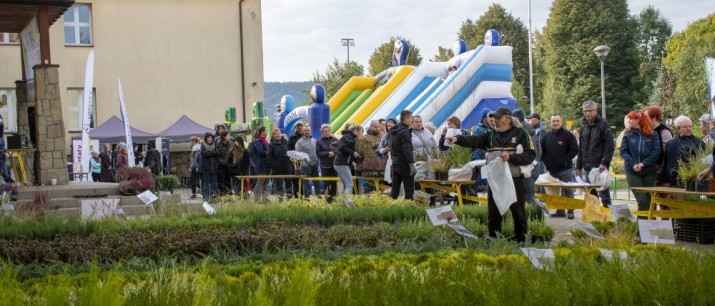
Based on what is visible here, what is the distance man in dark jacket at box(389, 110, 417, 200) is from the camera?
15.6 metres

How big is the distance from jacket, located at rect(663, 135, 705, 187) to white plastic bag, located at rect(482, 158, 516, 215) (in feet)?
8.86

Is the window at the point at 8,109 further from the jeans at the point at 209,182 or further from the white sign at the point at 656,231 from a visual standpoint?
the white sign at the point at 656,231

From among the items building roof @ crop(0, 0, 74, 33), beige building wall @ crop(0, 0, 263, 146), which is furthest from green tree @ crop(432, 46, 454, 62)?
building roof @ crop(0, 0, 74, 33)

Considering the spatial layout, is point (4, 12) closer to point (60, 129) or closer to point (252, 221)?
point (60, 129)

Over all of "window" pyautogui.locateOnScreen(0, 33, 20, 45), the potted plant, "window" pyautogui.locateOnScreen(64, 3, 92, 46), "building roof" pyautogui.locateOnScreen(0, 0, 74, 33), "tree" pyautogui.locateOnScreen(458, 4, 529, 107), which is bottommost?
the potted plant

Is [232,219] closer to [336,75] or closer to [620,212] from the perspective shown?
[620,212]

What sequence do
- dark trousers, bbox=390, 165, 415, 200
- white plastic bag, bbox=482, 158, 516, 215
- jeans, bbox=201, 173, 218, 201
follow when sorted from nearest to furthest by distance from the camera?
white plastic bag, bbox=482, 158, 516, 215
dark trousers, bbox=390, 165, 415, 200
jeans, bbox=201, 173, 218, 201

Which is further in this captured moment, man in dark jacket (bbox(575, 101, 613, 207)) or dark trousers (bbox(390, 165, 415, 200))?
dark trousers (bbox(390, 165, 415, 200))

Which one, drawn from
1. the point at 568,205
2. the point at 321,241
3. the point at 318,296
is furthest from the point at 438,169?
the point at 318,296

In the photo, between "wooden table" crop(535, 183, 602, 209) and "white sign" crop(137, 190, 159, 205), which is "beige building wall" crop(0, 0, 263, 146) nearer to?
"white sign" crop(137, 190, 159, 205)

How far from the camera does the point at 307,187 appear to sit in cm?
2114

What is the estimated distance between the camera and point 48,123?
18453 millimetres

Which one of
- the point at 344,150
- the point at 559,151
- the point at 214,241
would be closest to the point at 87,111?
the point at 344,150

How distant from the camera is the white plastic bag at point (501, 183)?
10484mm
